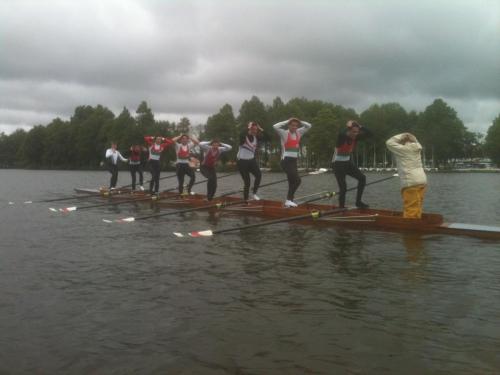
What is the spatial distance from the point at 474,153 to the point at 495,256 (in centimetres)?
14799

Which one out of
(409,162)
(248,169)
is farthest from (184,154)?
(409,162)

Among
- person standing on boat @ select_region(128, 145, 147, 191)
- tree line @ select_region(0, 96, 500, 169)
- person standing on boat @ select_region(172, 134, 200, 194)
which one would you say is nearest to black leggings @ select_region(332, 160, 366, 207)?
person standing on boat @ select_region(172, 134, 200, 194)

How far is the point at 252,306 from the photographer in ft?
19.5

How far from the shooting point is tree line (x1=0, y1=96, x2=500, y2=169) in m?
93.8

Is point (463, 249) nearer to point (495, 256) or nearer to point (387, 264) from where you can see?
point (495, 256)

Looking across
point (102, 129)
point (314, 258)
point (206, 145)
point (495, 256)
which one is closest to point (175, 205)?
point (206, 145)

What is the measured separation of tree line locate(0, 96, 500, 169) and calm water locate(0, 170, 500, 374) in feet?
262

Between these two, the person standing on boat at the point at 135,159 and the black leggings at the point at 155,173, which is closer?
the black leggings at the point at 155,173

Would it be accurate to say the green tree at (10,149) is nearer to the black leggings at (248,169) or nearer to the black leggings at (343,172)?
the black leggings at (248,169)

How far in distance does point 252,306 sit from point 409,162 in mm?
7216

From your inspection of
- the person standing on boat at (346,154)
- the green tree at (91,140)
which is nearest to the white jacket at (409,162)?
the person standing on boat at (346,154)

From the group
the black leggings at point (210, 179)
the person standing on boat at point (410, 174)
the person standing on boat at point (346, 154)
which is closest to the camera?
the person standing on boat at point (410, 174)

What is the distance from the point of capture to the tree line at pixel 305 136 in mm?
93831

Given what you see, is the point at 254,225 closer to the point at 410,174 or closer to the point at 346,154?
the point at 346,154
